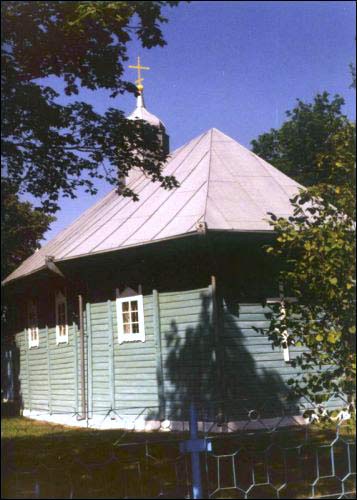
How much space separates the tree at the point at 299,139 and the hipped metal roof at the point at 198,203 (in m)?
11.7

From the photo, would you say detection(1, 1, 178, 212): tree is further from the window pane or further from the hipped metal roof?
the window pane

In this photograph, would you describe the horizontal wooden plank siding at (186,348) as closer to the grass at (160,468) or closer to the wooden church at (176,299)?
the wooden church at (176,299)

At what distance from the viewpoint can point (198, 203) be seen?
1202 cm

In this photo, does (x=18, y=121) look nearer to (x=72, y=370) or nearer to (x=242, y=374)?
(x=242, y=374)

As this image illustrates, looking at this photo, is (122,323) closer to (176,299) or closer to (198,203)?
(176,299)

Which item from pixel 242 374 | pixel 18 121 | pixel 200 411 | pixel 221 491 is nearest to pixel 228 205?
pixel 242 374

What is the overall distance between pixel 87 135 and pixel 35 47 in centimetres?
150

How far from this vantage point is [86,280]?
570 inches

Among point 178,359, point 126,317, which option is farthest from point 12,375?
point 178,359

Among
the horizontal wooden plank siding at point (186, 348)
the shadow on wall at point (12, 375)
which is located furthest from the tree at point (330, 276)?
the shadow on wall at point (12, 375)

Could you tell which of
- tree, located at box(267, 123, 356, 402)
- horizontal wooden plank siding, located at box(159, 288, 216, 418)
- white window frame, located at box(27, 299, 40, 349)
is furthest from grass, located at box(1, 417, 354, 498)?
white window frame, located at box(27, 299, 40, 349)

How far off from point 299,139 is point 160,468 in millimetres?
24402

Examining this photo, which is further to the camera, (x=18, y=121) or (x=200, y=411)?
(x=200, y=411)

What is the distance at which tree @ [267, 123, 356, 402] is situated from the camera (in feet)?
18.8
